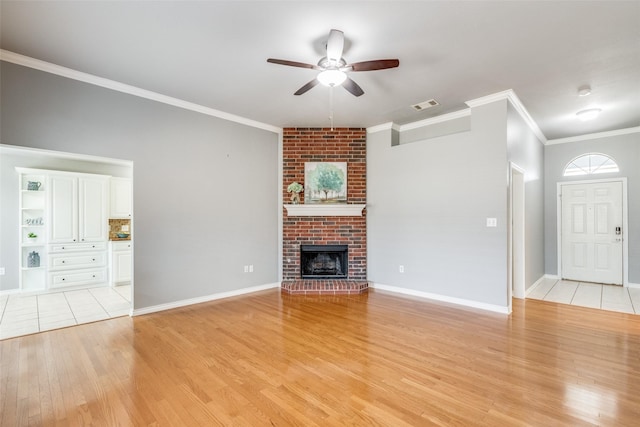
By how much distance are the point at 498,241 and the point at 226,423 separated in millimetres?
3678

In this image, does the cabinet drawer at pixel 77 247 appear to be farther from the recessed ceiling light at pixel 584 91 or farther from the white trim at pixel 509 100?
the recessed ceiling light at pixel 584 91

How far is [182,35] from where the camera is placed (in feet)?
8.48

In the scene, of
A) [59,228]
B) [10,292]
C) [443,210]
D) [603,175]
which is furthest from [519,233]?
[10,292]

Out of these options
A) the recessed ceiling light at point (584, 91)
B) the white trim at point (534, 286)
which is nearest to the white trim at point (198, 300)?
the white trim at point (534, 286)

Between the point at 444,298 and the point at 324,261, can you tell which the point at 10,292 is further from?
the point at 444,298

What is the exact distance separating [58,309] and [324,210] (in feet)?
13.4

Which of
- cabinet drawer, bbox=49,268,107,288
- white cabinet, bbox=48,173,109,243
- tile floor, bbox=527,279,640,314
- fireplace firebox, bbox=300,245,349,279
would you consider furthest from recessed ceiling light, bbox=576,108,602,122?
cabinet drawer, bbox=49,268,107,288

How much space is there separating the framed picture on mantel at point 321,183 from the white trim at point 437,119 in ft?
4.56

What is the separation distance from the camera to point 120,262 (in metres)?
5.37

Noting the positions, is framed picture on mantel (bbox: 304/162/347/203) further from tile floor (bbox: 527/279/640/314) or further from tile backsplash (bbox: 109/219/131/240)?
tile backsplash (bbox: 109/219/131/240)

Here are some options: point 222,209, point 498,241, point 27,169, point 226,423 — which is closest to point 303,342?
point 226,423

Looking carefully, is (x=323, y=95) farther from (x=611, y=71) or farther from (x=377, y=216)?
(x=611, y=71)

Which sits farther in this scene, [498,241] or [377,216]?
[377,216]

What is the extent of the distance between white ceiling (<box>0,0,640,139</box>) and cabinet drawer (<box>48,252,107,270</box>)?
11.2 feet
